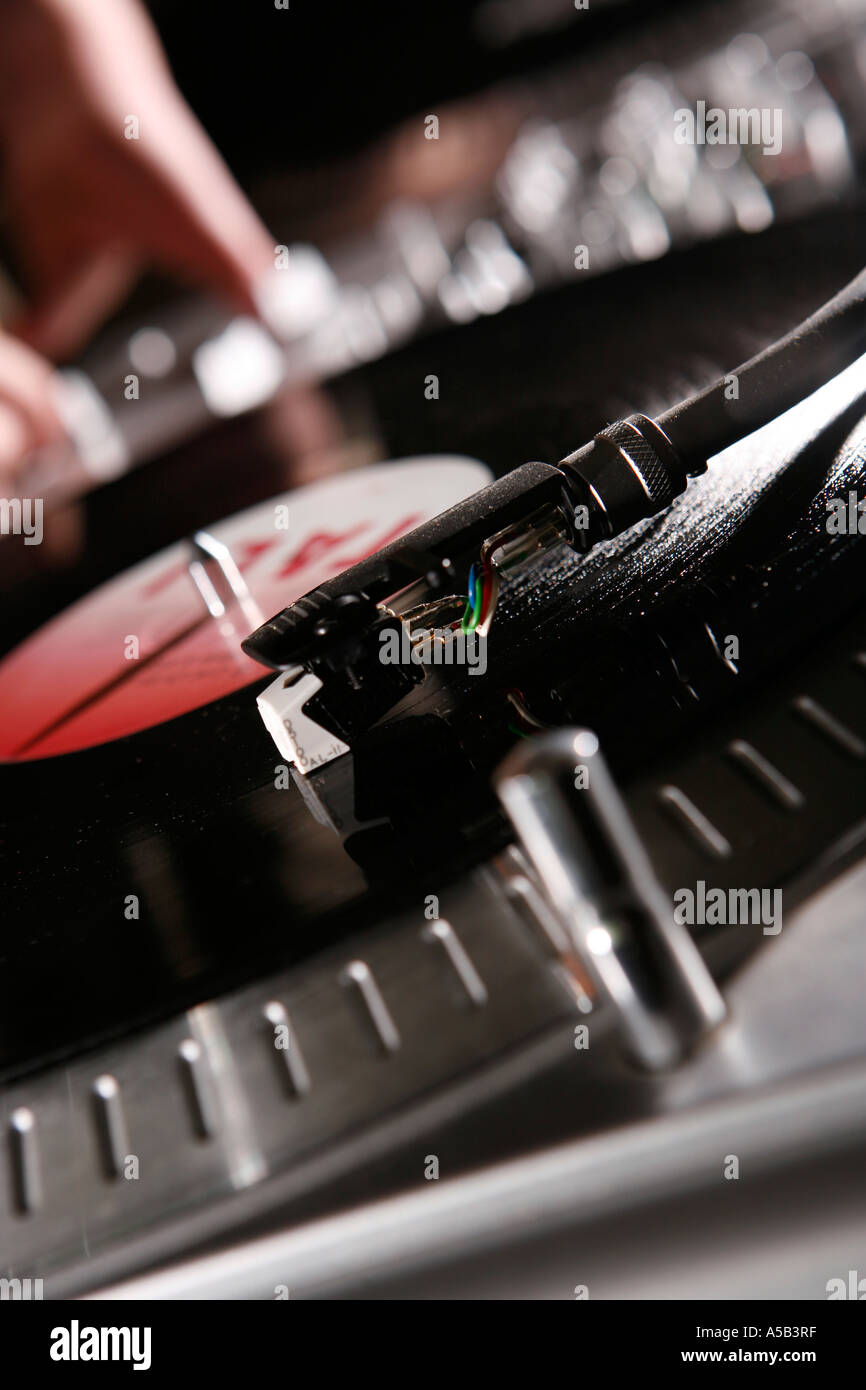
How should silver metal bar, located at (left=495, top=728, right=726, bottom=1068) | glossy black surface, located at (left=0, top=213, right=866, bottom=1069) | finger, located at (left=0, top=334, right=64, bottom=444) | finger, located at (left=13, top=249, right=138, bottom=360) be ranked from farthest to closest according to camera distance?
1. finger, located at (left=13, top=249, right=138, bottom=360)
2. finger, located at (left=0, top=334, right=64, bottom=444)
3. glossy black surface, located at (left=0, top=213, right=866, bottom=1069)
4. silver metal bar, located at (left=495, top=728, right=726, bottom=1068)

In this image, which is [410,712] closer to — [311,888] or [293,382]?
[311,888]

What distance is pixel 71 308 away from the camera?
192 cm

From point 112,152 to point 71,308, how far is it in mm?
309

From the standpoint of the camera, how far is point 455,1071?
32 cm

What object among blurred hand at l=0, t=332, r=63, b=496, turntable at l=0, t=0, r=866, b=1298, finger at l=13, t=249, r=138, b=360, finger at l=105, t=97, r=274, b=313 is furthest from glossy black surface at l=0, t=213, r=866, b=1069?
finger at l=13, t=249, r=138, b=360

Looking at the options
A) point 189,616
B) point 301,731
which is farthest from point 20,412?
point 301,731

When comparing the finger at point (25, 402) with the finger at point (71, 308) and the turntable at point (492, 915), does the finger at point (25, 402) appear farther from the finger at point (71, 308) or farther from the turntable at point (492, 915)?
the turntable at point (492, 915)

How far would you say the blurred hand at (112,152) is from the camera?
1.66 m

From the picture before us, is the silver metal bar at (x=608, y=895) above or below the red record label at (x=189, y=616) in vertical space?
below

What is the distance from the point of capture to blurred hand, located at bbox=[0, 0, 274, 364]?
5.46ft

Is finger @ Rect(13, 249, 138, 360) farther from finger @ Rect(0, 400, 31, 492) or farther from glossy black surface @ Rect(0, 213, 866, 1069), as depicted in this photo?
glossy black surface @ Rect(0, 213, 866, 1069)

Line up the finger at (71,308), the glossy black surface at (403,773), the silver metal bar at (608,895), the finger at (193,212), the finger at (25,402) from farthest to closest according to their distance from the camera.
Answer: the finger at (71,308) < the finger at (193,212) < the finger at (25,402) < the glossy black surface at (403,773) < the silver metal bar at (608,895)

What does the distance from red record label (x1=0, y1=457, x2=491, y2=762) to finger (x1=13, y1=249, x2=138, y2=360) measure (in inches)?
44.0

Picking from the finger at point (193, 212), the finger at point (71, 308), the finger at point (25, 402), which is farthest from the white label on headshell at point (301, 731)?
the finger at point (71, 308)
